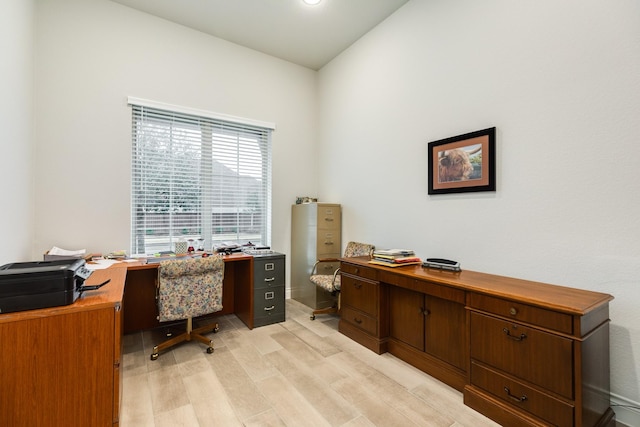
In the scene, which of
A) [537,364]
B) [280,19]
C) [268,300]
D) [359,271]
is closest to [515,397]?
[537,364]

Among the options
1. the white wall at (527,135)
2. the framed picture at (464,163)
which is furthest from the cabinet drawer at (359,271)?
the framed picture at (464,163)

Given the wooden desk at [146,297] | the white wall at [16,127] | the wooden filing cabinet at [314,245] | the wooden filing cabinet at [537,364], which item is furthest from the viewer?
the wooden filing cabinet at [314,245]

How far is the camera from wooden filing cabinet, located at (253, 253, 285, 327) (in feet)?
10.5

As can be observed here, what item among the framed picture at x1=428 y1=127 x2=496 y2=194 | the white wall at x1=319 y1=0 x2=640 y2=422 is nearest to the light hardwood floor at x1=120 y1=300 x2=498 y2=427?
the white wall at x1=319 y1=0 x2=640 y2=422

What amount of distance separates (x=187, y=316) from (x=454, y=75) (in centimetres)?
333

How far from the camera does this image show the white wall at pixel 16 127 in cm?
193

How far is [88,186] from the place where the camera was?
9.74 feet

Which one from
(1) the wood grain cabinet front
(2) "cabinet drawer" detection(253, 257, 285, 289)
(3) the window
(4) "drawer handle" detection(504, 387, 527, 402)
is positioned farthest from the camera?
(3) the window

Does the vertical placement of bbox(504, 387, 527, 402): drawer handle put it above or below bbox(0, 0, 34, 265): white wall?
below

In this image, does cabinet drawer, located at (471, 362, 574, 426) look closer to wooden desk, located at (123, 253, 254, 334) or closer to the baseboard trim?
the baseboard trim

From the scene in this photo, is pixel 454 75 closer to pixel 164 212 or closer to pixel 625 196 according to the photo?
pixel 625 196

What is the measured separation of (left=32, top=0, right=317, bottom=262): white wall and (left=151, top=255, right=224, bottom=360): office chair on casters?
3.69 feet

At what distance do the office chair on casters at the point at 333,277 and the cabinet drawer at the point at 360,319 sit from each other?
27 centimetres

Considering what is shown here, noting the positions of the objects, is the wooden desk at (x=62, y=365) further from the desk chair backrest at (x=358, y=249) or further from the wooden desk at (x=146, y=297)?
the desk chair backrest at (x=358, y=249)
